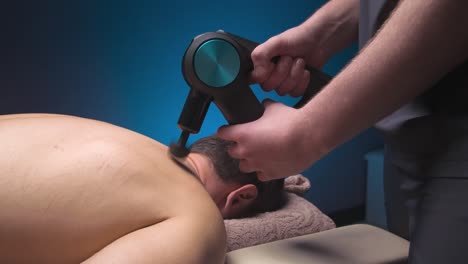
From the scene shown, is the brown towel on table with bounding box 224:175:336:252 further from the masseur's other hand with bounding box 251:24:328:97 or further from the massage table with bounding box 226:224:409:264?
the masseur's other hand with bounding box 251:24:328:97

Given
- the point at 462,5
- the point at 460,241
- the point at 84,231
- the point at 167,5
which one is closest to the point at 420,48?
the point at 462,5

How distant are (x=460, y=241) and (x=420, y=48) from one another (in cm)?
27

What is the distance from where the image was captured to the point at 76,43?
130cm

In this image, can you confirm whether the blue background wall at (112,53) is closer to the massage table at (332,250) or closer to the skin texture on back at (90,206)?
the skin texture on back at (90,206)

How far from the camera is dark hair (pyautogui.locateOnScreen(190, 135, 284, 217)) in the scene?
117 cm

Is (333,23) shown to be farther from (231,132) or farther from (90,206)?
(90,206)

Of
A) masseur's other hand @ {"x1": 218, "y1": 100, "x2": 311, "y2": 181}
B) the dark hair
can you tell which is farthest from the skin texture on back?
the dark hair

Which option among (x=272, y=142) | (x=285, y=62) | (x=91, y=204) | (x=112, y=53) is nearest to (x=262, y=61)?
(x=285, y=62)

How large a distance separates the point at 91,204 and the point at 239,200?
53 centimetres

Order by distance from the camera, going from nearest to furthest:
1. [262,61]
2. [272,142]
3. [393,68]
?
1. [393,68]
2. [272,142]
3. [262,61]

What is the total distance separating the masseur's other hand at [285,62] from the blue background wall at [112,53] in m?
0.54

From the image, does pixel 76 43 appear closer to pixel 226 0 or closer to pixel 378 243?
pixel 226 0

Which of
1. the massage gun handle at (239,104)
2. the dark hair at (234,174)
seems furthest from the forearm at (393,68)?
the dark hair at (234,174)

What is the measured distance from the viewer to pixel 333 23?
1.05 m
